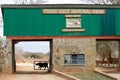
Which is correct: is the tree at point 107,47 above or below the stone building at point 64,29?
below

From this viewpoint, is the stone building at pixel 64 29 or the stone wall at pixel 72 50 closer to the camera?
the stone wall at pixel 72 50

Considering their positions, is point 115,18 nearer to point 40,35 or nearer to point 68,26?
point 68,26

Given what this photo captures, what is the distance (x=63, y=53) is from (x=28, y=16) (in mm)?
5052

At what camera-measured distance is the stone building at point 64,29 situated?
37.0 metres

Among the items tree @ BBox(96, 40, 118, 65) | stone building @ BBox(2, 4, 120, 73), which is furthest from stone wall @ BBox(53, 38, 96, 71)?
tree @ BBox(96, 40, 118, 65)

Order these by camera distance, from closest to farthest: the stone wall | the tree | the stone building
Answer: the stone wall, the stone building, the tree

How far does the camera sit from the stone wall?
121 ft

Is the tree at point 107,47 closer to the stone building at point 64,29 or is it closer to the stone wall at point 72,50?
the stone building at point 64,29

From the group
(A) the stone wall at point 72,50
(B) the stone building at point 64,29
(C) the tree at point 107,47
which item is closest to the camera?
(A) the stone wall at point 72,50

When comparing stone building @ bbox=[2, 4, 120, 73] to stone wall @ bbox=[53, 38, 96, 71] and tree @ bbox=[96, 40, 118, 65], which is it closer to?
stone wall @ bbox=[53, 38, 96, 71]

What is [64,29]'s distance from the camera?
1479 inches

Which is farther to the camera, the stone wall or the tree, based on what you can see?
the tree

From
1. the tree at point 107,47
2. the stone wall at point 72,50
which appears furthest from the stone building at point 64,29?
the tree at point 107,47

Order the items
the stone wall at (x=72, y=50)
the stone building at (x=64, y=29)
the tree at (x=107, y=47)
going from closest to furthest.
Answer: the stone wall at (x=72, y=50) → the stone building at (x=64, y=29) → the tree at (x=107, y=47)
